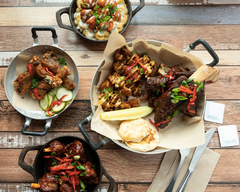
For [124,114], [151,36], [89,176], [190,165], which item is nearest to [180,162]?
[190,165]

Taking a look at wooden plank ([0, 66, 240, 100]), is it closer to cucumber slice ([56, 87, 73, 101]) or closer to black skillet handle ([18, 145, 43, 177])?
cucumber slice ([56, 87, 73, 101])

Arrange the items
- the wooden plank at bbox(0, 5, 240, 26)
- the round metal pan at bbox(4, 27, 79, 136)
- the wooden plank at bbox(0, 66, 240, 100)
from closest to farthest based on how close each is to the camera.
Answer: the round metal pan at bbox(4, 27, 79, 136) < the wooden plank at bbox(0, 66, 240, 100) < the wooden plank at bbox(0, 5, 240, 26)

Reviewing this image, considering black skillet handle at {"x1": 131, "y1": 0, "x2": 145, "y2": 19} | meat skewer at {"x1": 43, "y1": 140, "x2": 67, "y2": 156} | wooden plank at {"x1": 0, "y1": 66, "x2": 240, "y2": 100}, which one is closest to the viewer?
meat skewer at {"x1": 43, "y1": 140, "x2": 67, "y2": 156}

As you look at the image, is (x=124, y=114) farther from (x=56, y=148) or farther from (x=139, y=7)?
(x=139, y=7)

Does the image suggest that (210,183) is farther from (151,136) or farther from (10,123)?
(10,123)

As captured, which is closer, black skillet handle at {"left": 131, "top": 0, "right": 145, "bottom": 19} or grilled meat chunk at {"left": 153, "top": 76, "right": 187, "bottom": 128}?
grilled meat chunk at {"left": 153, "top": 76, "right": 187, "bottom": 128}

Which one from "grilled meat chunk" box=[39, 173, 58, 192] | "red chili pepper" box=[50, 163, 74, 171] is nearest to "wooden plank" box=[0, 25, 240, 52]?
"red chili pepper" box=[50, 163, 74, 171]

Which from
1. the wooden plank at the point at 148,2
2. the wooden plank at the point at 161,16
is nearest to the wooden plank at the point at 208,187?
the wooden plank at the point at 161,16

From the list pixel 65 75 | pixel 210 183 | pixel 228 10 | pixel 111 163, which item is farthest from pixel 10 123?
pixel 228 10
